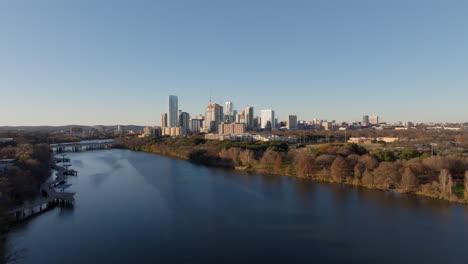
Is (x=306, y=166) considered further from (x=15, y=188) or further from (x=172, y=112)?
(x=172, y=112)

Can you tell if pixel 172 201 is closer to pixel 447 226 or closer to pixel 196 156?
pixel 447 226

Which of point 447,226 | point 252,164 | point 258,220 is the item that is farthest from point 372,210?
point 252,164

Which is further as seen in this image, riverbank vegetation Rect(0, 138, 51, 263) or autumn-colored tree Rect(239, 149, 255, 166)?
autumn-colored tree Rect(239, 149, 255, 166)

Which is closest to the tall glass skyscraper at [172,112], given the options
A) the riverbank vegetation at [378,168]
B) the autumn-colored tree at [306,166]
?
the riverbank vegetation at [378,168]

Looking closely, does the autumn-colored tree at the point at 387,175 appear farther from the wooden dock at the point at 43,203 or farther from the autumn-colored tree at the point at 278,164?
the wooden dock at the point at 43,203

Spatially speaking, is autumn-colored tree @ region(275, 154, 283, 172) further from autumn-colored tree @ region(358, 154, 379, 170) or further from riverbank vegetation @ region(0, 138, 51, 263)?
riverbank vegetation @ region(0, 138, 51, 263)

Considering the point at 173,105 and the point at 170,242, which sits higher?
the point at 173,105

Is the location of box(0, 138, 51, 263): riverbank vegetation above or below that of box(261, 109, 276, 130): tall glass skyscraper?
below

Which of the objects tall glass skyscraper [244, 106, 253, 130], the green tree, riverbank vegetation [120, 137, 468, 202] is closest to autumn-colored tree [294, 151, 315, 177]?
riverbank vegetation [120, 137, 468, 202]

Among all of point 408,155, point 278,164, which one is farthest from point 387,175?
point 278,164
